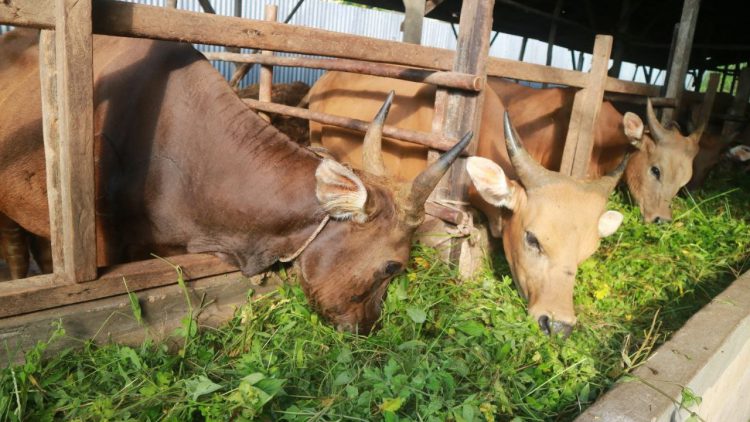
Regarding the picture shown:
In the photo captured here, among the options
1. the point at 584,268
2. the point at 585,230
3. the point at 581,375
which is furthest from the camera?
the point at 584,268

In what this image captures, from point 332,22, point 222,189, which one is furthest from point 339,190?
point 332,22

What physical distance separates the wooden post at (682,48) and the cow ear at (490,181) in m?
3.88

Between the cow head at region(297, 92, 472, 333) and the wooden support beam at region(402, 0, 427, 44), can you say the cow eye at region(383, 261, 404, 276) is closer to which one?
the cow head at region(297, 92, 472, 333)

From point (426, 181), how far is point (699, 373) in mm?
1673

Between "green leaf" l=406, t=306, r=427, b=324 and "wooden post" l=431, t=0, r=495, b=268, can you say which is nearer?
"green leaf" l=406, t=306, r=427, b=324

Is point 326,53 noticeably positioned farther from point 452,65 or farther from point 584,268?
point 584,268

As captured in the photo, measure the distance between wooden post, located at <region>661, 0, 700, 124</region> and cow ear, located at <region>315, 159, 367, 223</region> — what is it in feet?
17.2

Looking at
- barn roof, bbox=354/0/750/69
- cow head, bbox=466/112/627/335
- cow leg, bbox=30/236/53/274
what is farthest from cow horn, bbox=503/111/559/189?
barn roof, bbox=354/0/750/69

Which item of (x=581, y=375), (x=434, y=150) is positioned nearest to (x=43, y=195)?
(x=434, y=150)

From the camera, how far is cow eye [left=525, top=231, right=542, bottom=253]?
3771 millimetres

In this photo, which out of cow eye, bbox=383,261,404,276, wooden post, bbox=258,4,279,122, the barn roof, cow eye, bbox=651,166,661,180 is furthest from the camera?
the barn roof

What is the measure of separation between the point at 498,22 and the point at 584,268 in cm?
1186

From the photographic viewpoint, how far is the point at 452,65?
3906 millimetres

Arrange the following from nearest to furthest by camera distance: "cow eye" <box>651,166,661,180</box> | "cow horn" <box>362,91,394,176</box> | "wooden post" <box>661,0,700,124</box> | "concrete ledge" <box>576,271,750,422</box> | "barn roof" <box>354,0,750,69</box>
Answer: "concrete ledge" <box>576,271,750,422</box> < "cow horn" <box>362,91,394,176</box> < "cow eye" <box>651,166,661,180</box> < "wooden post" <box>661,0,700,124</box> < "barn roof" <box>354,0,750,69</box>
